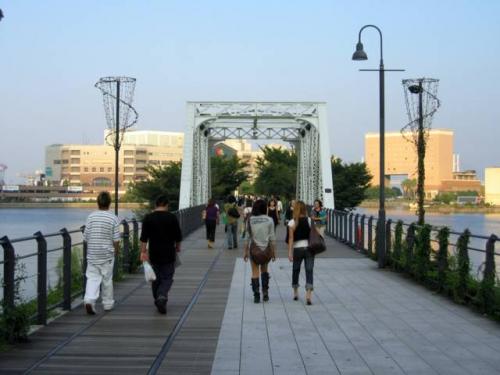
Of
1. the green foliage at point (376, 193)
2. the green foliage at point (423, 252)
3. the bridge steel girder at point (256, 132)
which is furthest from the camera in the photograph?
the green foliage at point (376, 193)

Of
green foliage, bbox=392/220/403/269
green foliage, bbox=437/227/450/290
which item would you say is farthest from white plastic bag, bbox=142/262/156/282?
green foliage, bbox=392/220/403/269

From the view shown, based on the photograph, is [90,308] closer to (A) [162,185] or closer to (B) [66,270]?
(B) [66,270]

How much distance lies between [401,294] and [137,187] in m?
64.1

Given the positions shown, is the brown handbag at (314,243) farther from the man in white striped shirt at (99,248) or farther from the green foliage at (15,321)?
the green foliage at (15,321)

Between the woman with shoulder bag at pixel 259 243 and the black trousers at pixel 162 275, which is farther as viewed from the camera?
the woman with shoulder bag at pixel 259 243

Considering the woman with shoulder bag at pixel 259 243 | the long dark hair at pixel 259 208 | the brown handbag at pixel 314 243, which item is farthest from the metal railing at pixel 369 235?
the long dark hair at pixel 259 208

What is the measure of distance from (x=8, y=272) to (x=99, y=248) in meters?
2.27

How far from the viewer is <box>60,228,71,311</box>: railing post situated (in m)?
11.4

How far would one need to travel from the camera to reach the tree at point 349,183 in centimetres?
7569

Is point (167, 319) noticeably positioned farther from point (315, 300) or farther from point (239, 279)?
point (239, 279)

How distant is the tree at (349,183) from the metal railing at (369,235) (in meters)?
41.2

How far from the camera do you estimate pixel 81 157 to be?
197 m

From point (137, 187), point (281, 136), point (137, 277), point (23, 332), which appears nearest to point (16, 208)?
point (137, 187)

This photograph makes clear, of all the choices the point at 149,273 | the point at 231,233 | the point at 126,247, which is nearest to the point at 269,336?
the point at 149,273
